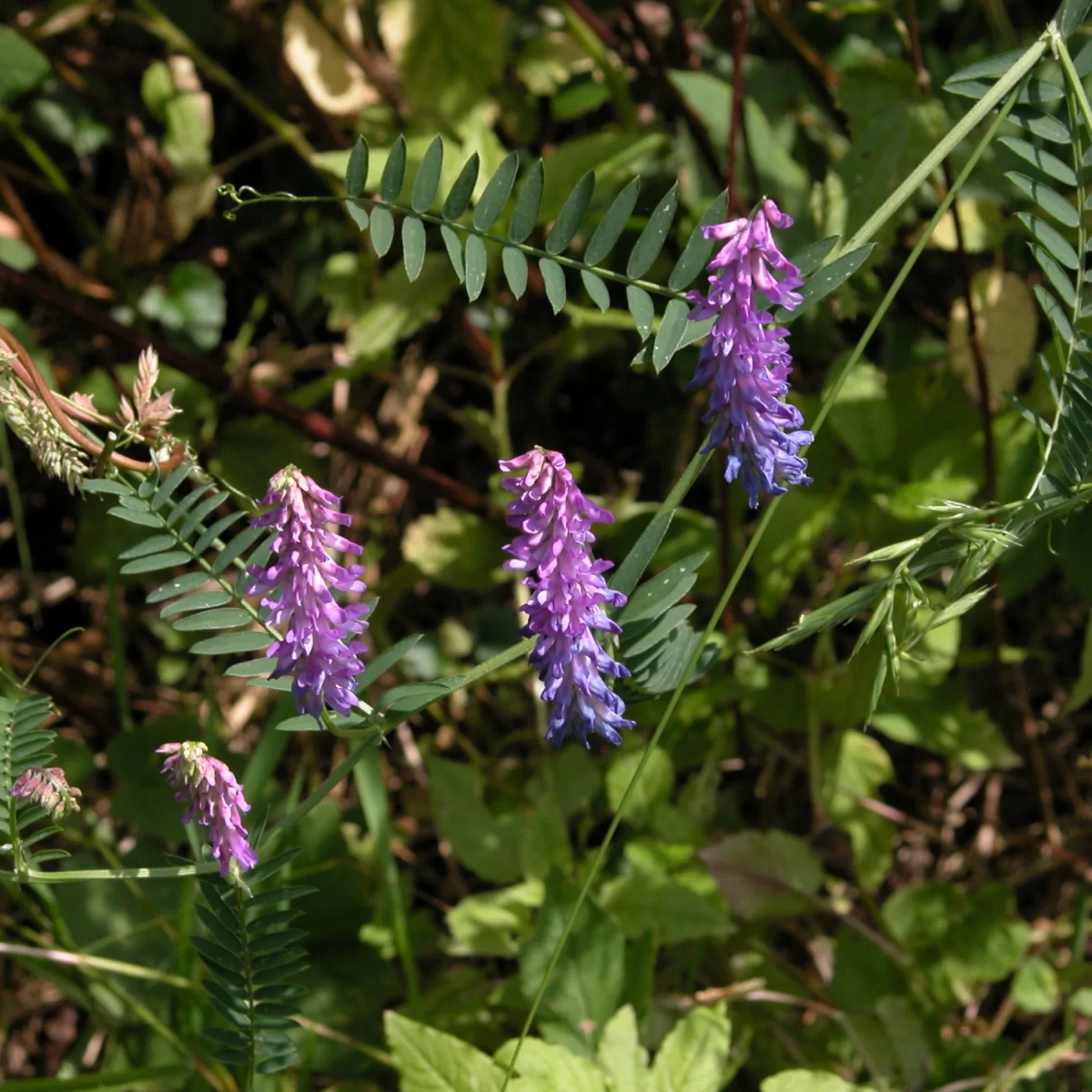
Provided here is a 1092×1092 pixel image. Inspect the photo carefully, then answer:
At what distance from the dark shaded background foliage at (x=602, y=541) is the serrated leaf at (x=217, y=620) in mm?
618

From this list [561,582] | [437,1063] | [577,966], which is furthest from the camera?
[577,966]

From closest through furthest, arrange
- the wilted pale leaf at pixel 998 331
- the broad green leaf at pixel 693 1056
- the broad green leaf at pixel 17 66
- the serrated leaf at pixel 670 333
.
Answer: the serrated leaf at pixel 670 333
the broad green leaf at pixel 693 1056
the wilted pale leaf at pixel 998 331
the broad green leaf at pixel 17 66

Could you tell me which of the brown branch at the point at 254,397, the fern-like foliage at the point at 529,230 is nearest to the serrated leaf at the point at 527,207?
the fern-like foliage at the point at 529,230

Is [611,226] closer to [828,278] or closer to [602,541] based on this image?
[828,278]

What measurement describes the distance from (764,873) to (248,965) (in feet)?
2.92

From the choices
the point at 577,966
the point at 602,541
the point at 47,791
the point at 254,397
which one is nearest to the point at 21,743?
the point at 47,791

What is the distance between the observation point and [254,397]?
6.54 ft

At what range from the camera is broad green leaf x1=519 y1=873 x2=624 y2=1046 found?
1551 mm

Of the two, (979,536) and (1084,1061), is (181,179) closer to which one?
(979,536)

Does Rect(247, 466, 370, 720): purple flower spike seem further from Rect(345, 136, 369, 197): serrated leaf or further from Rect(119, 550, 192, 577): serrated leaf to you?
Rect(345, 136, 369, 197): serrated leaf

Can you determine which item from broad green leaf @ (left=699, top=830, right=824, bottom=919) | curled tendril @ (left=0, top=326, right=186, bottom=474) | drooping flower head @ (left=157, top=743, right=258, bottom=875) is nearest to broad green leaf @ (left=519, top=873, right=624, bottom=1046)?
broad green leaf @ (left=699, top=830, right=824, bottom=919)

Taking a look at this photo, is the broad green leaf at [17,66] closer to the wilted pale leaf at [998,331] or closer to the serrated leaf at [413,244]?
the serrated leaf at [413,244]

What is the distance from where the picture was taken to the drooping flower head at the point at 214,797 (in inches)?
38.9

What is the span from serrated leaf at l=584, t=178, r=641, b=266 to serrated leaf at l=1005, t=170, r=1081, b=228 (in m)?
0.35
